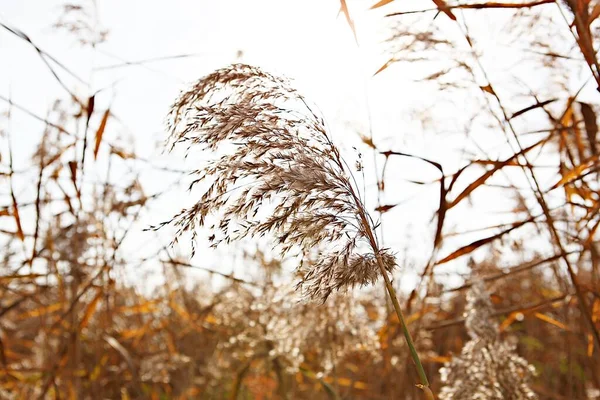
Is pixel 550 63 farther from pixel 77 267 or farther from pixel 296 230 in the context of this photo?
pixel 77 267

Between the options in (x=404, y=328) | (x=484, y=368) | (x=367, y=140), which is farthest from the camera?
(x=367, y=140)

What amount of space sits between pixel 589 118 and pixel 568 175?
0.33 meters

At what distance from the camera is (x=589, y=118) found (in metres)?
1.99

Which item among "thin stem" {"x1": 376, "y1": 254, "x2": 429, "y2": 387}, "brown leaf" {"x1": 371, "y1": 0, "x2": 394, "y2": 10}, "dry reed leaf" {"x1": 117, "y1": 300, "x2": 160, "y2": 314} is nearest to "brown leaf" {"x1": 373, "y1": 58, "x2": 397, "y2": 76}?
"brown leaf" {"x1": 371, "y1": 0, "x2": 394, "y2": 10}

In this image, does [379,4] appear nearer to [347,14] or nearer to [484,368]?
[347,14]

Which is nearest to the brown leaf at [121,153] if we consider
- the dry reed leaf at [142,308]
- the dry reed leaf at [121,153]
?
the dry reed leaf at [121,153]

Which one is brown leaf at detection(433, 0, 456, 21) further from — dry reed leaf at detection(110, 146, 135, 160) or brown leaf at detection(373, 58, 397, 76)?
dry reed leaf at detection(110, 146, 135, 160)

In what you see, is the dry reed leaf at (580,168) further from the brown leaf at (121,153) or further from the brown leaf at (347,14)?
the brown leaf at (121,153)

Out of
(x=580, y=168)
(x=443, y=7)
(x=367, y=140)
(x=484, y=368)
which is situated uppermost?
(x=443, y=7)

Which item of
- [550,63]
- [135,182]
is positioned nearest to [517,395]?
[550,63]

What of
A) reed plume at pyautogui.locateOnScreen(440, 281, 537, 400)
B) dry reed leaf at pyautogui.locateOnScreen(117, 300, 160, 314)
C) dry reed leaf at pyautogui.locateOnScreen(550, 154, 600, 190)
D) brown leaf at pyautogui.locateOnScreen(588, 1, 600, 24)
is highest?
brown leaf at pyautogui.locateOnScreen(588, 1, 600, 24)

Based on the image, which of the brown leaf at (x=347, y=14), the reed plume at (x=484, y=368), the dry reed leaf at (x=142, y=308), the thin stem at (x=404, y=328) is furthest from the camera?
the dry reed leaf at (x=142, y=308)

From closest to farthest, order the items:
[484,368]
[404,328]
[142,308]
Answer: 1. [404,328]
2. [484,368]
3. [142,308]

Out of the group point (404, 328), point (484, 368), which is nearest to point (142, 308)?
point (484, 368)
